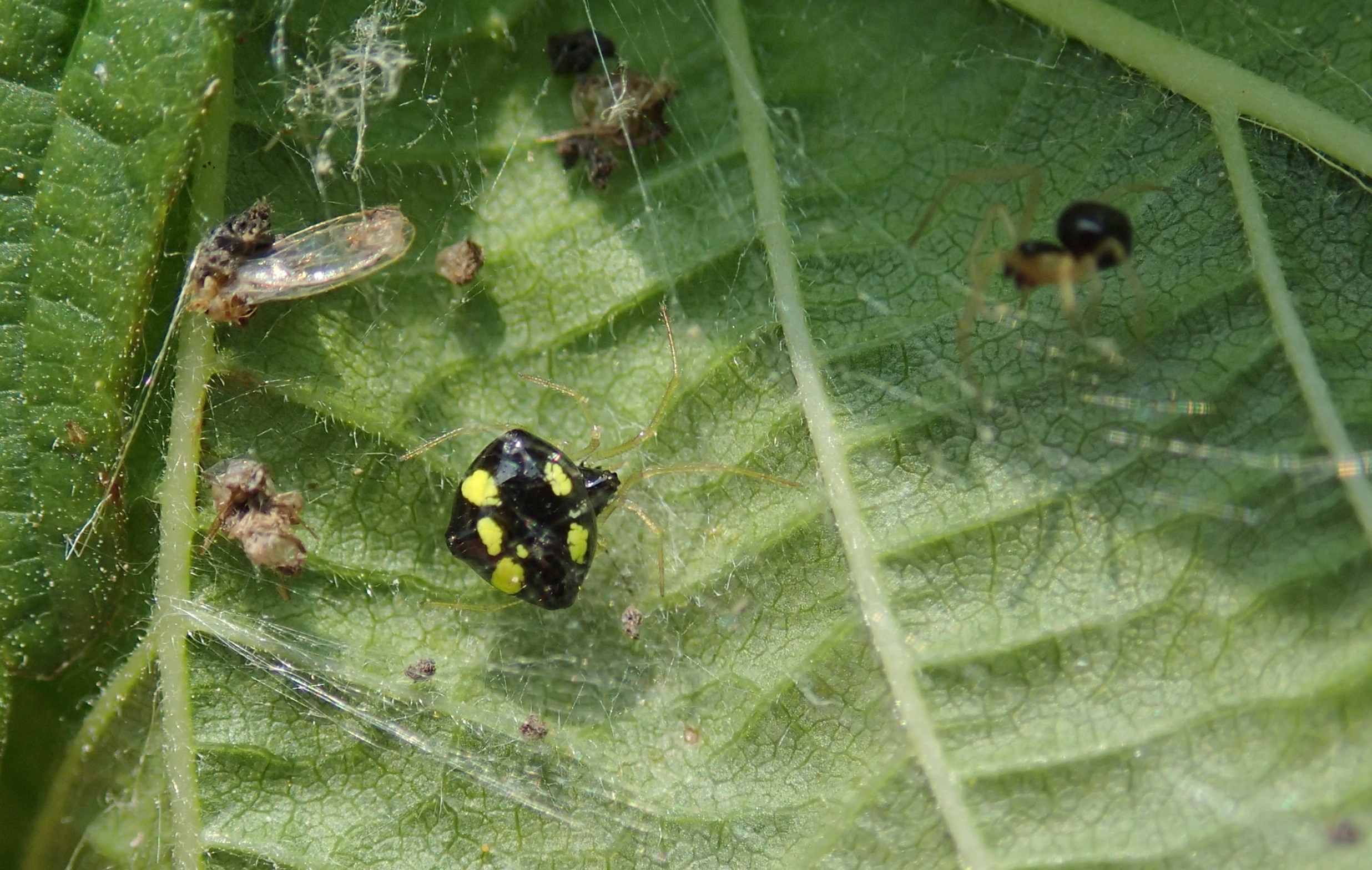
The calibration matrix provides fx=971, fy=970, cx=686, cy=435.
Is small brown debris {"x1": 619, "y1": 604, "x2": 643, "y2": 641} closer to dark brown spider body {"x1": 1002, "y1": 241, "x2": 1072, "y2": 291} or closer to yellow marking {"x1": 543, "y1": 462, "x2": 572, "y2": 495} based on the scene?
yellow marking {"x1": 543, "y1": 462, "x2": 572, "y2": 495}

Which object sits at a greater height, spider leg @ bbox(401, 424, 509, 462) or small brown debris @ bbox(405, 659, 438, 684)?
spider leg @ bbox(401, 424, 509, 462)

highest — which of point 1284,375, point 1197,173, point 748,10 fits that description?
point 1197,173

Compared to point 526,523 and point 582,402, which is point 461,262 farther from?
point 526,523

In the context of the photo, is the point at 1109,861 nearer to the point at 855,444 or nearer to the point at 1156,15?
the point at 855,444

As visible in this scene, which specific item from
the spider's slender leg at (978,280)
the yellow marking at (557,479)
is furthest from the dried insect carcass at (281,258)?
the spider's slender leg at (978,280)

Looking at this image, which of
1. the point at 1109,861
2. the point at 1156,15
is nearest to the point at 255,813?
the point at 1109,861

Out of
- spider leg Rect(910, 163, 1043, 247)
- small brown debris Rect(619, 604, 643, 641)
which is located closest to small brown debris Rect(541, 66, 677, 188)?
spider leg Rect(910, 163, 1043, 247)

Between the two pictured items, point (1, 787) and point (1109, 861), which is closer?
point (1109, 861)
